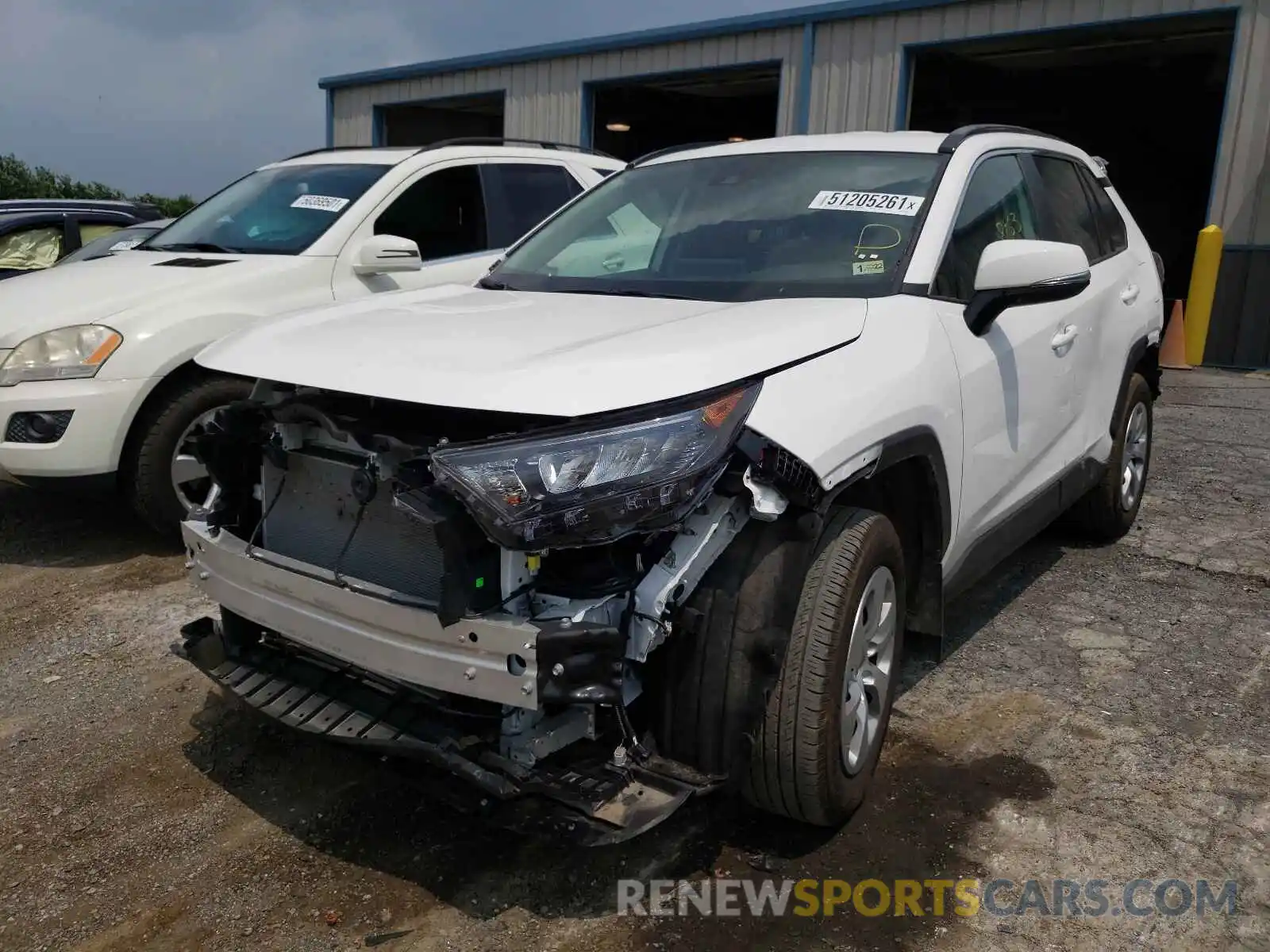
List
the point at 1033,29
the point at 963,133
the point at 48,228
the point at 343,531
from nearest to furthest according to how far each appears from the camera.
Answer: the point at 343,531
the point at 963,133
the point at 48,228
the point at 1033,29

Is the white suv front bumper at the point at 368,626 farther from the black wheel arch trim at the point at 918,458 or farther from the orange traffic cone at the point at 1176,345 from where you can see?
the orange traffic cone at the point at 1176,345

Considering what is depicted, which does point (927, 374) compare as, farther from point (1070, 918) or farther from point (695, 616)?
point (1070, 918)

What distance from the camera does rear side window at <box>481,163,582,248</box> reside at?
6.15m

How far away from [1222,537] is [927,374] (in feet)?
10.7

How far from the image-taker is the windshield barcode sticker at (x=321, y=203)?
18.0ft

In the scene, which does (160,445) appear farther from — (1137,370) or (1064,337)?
(1137,370)

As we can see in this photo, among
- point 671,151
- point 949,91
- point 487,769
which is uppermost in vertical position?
point 949,91

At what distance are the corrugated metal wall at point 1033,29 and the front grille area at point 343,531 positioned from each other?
1176cm

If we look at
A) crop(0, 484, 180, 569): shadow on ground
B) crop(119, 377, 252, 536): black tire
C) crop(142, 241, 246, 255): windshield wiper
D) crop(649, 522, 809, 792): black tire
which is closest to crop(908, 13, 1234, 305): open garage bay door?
crop(142, 241, 246, 255): windshield wiper

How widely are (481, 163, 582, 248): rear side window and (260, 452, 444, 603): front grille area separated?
354 centimetres

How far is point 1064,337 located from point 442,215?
3.45m

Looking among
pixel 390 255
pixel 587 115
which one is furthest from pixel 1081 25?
pixel 390 255

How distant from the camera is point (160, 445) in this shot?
4699mm

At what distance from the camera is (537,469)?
217 cm
